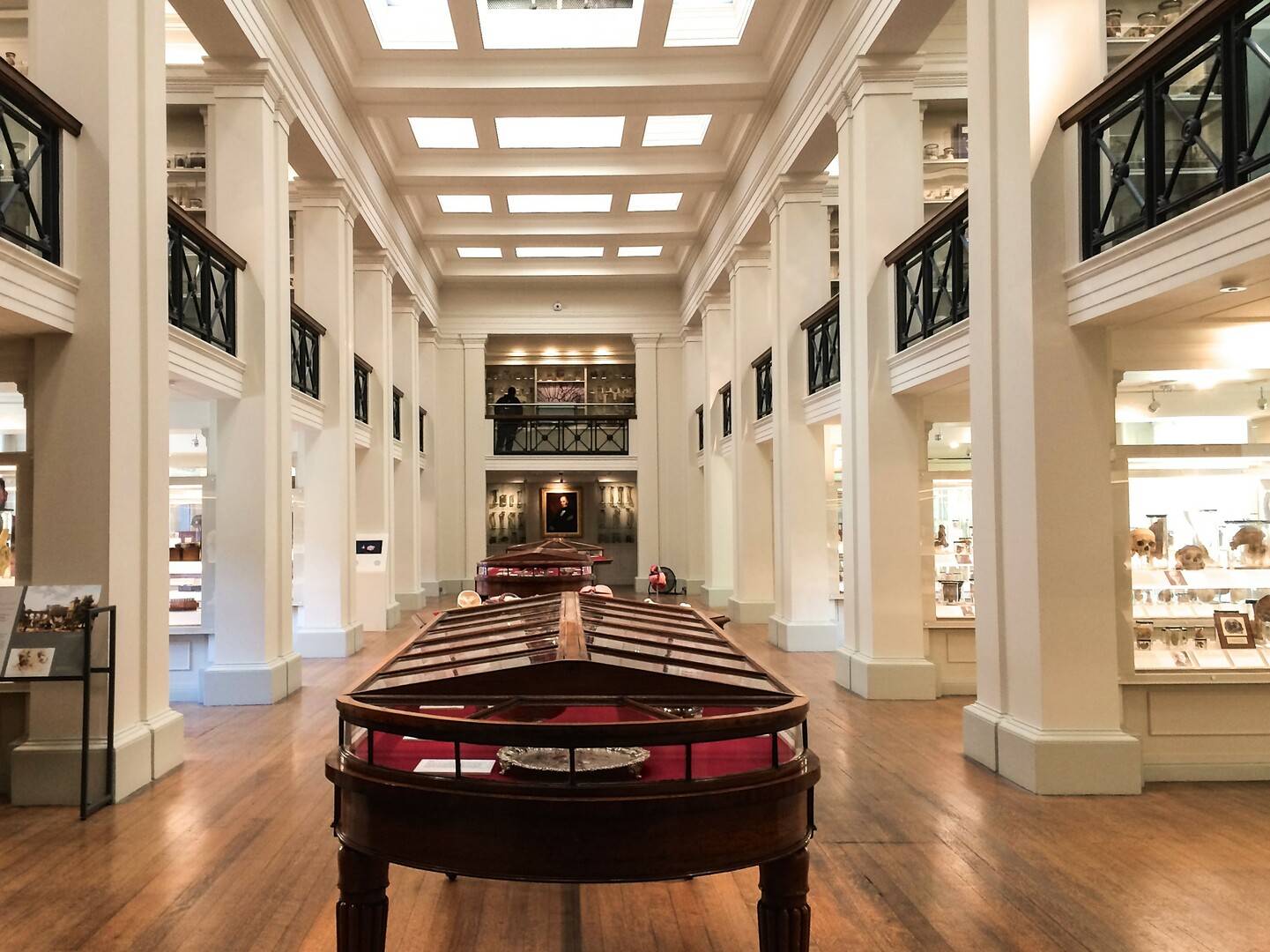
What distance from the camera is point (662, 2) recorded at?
10.5 m

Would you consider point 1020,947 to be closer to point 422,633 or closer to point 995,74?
point 422,633

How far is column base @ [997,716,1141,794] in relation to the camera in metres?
5.66

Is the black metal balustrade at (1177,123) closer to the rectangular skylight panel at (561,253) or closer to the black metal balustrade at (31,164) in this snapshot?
the black metal balustrade at (31,164)

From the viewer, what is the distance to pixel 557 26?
1157cm

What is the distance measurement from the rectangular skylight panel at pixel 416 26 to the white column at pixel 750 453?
5516 mm

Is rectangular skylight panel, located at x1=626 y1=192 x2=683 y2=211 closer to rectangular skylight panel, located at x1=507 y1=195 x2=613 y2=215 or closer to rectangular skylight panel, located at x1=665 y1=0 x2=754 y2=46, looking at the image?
rectangular skylight panel, located at x1=507 y1=195 x2=613 y2=215

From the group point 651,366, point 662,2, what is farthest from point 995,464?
point 651,366

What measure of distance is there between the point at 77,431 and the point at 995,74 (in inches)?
237

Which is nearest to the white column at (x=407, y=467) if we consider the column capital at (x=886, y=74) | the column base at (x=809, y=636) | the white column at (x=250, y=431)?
the column base at (x=809, y=636)

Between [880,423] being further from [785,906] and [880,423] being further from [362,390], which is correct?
[362,390]

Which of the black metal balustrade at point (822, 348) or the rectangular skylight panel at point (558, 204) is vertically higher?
the rectangular skylight panel at point (558, 204)

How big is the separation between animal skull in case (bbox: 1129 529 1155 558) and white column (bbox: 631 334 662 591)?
55.7 feet

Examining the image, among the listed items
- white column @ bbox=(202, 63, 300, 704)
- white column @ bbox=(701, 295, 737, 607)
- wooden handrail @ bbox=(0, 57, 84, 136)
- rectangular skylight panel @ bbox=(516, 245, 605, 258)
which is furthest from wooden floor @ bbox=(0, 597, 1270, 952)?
rectangular skylight panel @ bbox=(516, 245, 605, 258)

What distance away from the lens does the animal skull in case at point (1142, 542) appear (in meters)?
5.96
